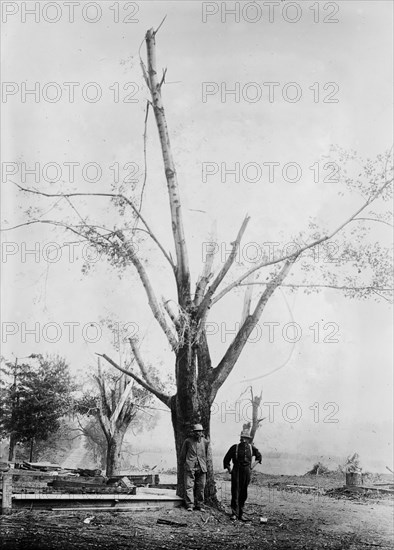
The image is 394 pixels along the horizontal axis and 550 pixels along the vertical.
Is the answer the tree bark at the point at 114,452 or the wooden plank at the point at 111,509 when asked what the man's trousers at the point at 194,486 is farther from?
the tree bark at the point at 114,452

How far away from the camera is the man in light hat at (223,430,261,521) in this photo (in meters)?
10.0

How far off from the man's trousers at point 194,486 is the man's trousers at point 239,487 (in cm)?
58

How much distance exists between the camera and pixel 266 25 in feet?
34.4

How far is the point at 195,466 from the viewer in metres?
10.3

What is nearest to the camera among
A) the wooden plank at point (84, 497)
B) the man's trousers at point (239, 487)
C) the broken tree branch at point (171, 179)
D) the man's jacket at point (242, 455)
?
the wooden plank at point (84, 497)

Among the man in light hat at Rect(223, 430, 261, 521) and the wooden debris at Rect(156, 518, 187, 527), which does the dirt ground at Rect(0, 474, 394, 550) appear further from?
the man in light hat at Rect(223, 430, 261, 521)

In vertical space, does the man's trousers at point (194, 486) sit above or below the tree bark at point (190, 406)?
below

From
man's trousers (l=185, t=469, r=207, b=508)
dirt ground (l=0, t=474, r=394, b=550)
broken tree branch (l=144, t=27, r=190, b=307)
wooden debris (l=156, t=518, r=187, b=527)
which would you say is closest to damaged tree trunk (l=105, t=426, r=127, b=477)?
dirt ground (l=0, t=474, r=394, b=550)

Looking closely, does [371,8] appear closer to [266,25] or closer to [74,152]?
[266,25]

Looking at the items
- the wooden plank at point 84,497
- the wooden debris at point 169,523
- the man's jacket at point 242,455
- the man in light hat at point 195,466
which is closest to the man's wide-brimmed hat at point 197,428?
the man in light hat at point 195,466

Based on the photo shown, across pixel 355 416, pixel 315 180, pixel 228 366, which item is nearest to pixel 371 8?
pixel 315 180

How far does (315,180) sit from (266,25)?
3.02 metres

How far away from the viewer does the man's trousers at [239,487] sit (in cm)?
1002

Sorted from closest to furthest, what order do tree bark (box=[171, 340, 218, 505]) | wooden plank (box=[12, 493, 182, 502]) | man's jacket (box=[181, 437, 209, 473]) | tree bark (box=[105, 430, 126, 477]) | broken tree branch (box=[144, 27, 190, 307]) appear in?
wooden plank (box=[12, 493, 182, 502]) → man's jacket (box=[181, 437, 209, 473]) → tree bark (box=[171, 340, 218, 505]) → broken tree branch (box=[144, 27, 190, 307]) → tree bark (box=[105, 430, 126, 477])
